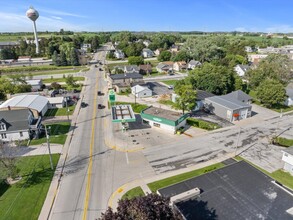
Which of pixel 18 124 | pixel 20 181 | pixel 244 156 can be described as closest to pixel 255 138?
pixel 244 156

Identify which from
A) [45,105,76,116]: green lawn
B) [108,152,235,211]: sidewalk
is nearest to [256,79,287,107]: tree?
[108,152,235,211]: sidewalk

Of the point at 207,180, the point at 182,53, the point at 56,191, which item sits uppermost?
the point at 182,53

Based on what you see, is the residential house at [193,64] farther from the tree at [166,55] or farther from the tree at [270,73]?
the tree at [270,73]

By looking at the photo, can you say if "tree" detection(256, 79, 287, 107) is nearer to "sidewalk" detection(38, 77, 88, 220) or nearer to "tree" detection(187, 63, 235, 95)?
"tree" detection(187, 63, 235, 95)

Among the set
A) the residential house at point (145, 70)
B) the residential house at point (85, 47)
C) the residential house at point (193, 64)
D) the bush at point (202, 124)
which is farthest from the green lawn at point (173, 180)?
the residential house at point (85, 47)

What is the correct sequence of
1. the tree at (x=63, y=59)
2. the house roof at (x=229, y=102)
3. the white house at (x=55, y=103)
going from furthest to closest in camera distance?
the tree at (x=63, y=59), the white house at (x=55, y=103), the house roof at (x=229, y=102)

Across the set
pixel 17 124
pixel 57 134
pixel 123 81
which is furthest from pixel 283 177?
pixel 123 81

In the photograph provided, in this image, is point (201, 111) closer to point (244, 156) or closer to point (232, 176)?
point (244, 156)
